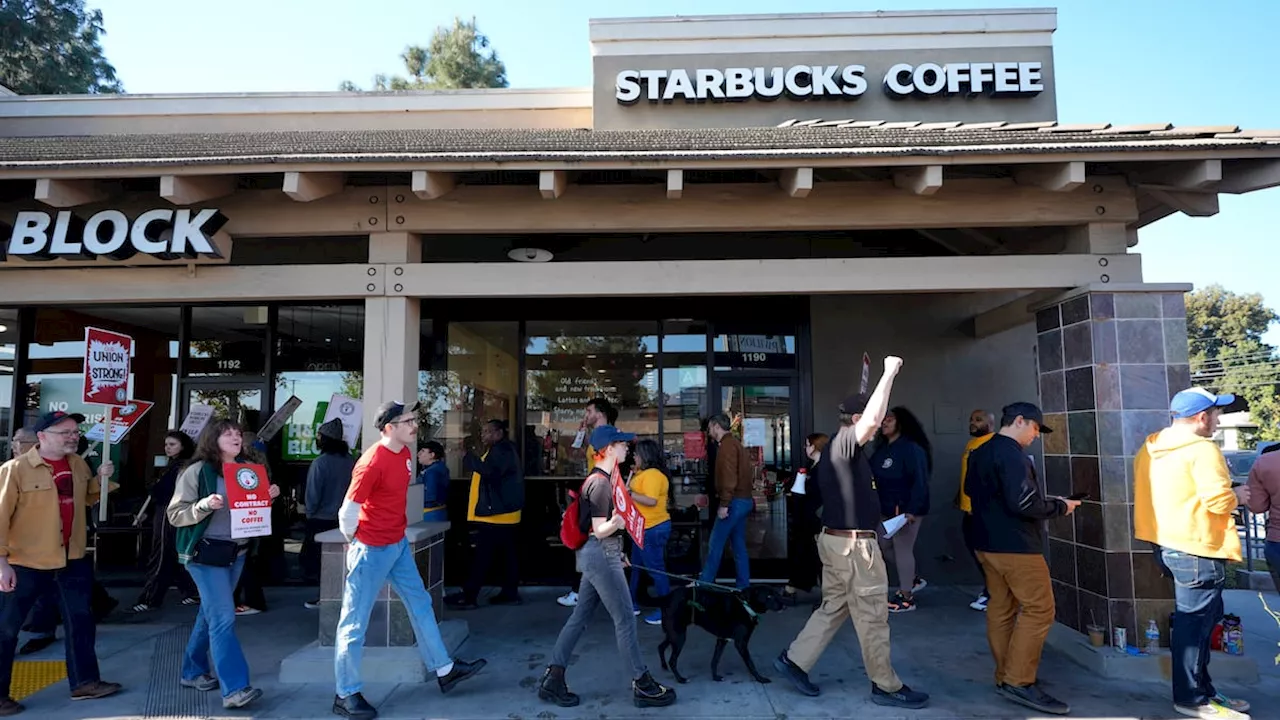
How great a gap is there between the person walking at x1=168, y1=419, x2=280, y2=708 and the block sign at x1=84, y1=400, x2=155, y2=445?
9.86ft

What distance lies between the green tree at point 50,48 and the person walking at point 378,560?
75.7ft

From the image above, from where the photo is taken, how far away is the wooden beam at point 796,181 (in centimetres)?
518

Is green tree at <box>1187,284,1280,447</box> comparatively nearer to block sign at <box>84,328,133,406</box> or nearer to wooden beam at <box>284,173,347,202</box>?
wooden beam at <box>284,173,347,202</box>

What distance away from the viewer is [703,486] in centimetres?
785

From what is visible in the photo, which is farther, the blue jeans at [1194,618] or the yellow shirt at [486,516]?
the yellow shirt at [486,516]

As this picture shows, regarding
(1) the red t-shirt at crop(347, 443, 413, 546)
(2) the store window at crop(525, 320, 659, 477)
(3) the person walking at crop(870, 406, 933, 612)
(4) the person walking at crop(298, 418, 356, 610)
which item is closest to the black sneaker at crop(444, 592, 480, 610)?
(4) the person walking at crop(298, 418, 356, 610)

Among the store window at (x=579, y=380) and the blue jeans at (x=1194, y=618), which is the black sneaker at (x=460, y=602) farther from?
the blue jeans at (x=1194, y=618)

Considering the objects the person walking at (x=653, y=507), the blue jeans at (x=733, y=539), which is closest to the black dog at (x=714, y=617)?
the person walking at (x=653, y=507)

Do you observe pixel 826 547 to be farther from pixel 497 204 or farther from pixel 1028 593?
pixel 497 204

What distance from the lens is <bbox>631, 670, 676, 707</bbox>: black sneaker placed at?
14.5ft

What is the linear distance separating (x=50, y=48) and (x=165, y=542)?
22.5 metres

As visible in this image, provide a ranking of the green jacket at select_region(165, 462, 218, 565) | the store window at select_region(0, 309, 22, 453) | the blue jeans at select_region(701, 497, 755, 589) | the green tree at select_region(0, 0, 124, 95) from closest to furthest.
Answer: the green jacket at select_region(165, 462, 218, 565)
the blue jeans at select_region(701, 497, 755, 589)
the store window at select_region(0, 309, 22, 453)
the green tree at select_region(0, 0, 124, 95)

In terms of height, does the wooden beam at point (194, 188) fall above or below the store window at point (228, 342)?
above

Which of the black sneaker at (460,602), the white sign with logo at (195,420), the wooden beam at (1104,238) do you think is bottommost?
the black sneaker at (460,602)
